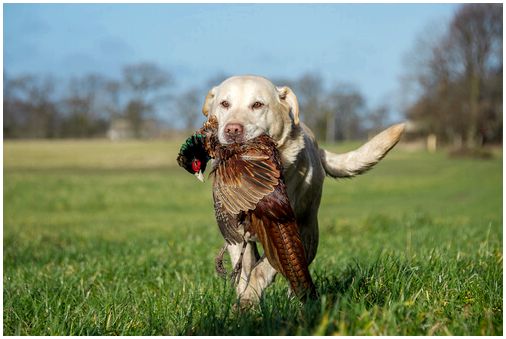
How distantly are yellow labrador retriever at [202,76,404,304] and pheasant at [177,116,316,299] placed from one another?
32 centimetres

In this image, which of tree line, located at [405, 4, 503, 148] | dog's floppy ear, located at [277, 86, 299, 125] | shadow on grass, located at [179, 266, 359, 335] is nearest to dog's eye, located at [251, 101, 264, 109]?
dog's floppy ear, located at [277, 86, 299, 125]

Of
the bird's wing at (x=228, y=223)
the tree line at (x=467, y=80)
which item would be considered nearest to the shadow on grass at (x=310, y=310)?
the bird's wing at (x=228, y=223)

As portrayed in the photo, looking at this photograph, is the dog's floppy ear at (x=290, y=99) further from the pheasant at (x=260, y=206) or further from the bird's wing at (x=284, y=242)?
the bird's wing at (x=284, y=242)

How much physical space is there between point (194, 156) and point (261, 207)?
A: 0.88 metres

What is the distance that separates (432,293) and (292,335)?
44.5 inches

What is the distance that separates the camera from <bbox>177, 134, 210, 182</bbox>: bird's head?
423cm

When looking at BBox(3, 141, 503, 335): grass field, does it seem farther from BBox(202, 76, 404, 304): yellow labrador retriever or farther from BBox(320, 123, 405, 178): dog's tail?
BBox(320, 123, 405, 178): dog's tail

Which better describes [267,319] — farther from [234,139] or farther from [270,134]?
[270,134]

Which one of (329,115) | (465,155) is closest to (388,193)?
(465,155)

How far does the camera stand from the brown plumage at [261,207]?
354 cm

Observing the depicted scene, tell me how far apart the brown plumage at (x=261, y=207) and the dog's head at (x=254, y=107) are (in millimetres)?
452

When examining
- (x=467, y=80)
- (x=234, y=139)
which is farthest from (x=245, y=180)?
(x=467, y=80)

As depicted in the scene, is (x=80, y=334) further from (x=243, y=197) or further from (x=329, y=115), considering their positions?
(x=329, y=115)

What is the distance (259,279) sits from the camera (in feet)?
14.7
